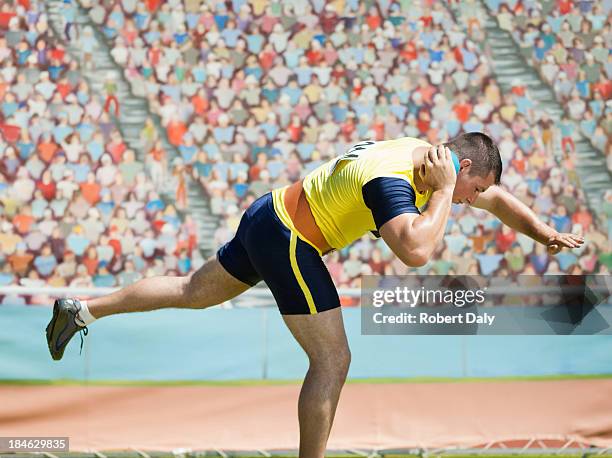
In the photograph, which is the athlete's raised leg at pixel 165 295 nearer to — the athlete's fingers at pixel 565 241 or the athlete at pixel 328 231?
the athlete at pixel 328 231

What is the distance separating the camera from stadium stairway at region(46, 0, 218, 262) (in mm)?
9008

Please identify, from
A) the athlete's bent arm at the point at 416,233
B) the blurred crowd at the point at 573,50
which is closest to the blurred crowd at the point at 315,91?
the blurred crowd at the point at 573,50

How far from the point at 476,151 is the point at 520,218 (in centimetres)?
82

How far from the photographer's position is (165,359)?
5379mm

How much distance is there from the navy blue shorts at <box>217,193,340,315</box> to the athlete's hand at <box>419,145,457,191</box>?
1.96 feet

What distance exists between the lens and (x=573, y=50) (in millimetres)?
9812

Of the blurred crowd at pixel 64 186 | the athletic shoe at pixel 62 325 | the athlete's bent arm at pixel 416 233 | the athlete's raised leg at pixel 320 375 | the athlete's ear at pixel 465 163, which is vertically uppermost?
Answer: the blurred crowd at pixel 64 186

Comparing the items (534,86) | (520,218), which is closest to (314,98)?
(534,86)

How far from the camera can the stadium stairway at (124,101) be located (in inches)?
355

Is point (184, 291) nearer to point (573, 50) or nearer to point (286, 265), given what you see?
point (286, 265)

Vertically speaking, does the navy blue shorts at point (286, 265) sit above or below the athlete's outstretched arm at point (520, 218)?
below

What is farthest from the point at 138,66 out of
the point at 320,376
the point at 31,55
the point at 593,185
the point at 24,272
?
the point at 320,376

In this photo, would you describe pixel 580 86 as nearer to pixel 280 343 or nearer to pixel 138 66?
pixel 138 66

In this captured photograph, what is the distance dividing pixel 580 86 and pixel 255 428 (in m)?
6.16
